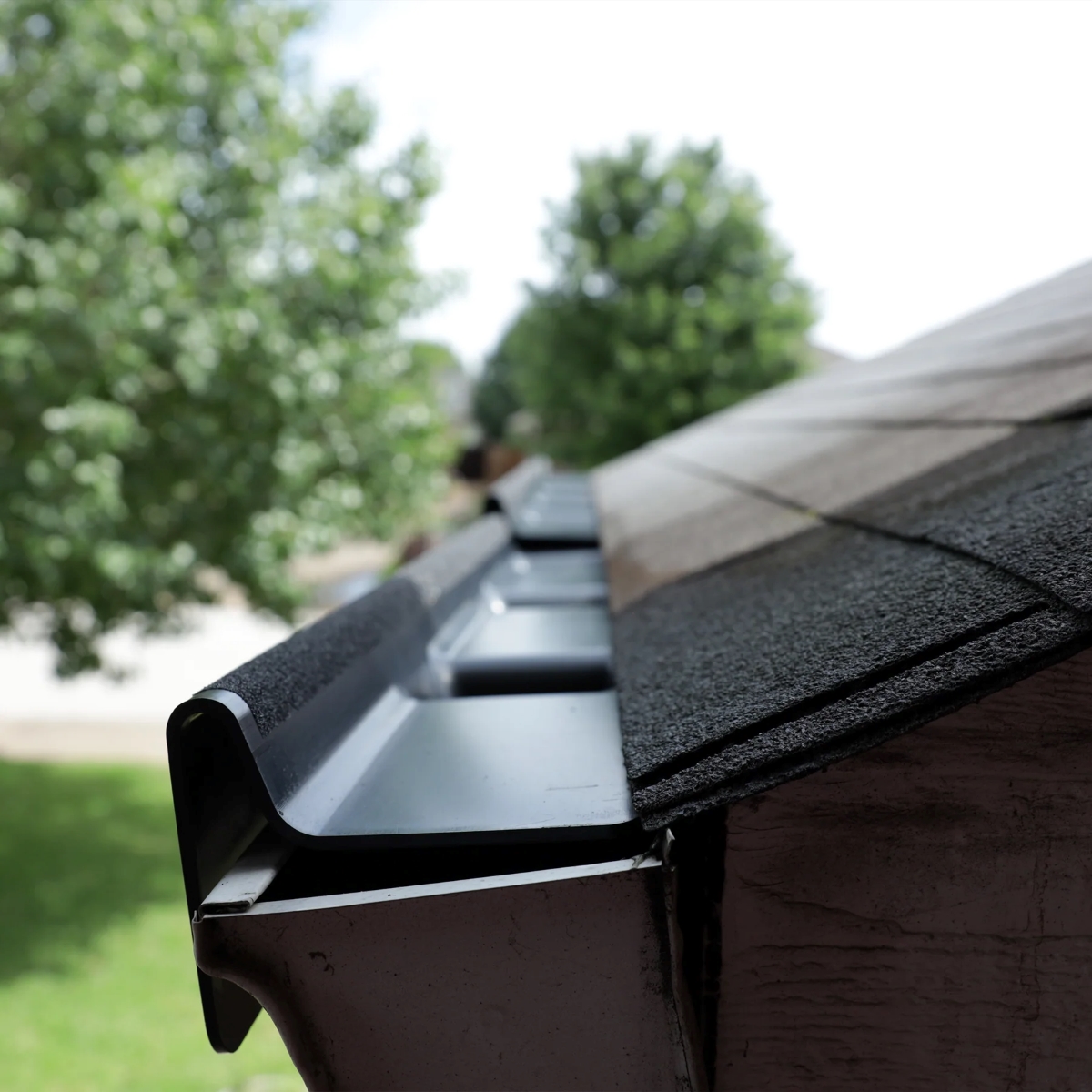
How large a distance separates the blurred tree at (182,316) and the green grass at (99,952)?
2.17 meters

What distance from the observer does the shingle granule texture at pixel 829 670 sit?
67cm

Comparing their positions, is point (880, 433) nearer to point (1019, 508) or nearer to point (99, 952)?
point (1019, 508)

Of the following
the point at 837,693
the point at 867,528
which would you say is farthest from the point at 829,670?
the point at 867,528

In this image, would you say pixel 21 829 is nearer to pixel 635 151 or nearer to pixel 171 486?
pixel 171 486

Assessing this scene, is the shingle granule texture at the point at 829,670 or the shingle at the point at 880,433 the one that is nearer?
the shingle granule texture at the point at 829,670

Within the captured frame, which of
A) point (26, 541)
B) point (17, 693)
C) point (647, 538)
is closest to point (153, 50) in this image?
point (26, 541)

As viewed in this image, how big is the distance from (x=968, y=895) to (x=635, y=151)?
23.1 metres

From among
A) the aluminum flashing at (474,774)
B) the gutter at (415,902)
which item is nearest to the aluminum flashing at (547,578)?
the aluminum flashing at (474,774)

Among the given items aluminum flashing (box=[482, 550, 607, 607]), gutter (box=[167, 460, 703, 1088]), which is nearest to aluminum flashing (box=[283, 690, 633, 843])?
gutter (box=[167, 460, 703, 1088])

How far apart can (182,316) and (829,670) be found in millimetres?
5887

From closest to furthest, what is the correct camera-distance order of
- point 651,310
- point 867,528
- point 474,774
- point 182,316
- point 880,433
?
point 474,774 → point 867,528 → point 880,433 → point 182,316 → point 651,310

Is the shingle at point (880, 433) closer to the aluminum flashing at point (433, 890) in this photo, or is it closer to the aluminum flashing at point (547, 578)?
the aluminum flashing at point (547, 578)

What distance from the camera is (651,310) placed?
19734 millimetres

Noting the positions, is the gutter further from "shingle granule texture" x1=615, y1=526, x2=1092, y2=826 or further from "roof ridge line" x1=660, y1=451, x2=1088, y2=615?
"roof ridge line" x1=660, y1=451, x2=1088, y2=615
